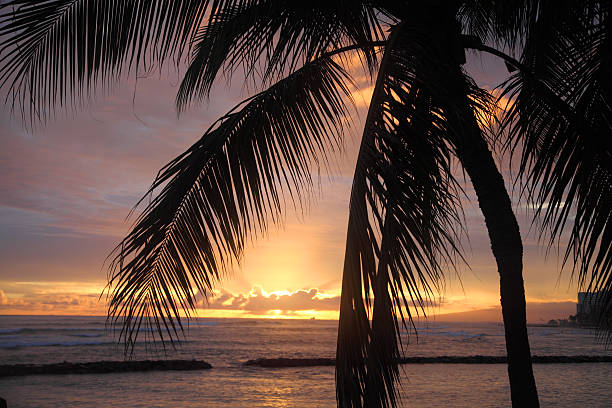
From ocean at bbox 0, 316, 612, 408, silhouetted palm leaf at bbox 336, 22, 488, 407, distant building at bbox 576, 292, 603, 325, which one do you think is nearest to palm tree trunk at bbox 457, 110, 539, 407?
distant building at bbox 576, 292, 603, 325

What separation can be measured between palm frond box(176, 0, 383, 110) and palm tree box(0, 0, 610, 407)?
15 mm

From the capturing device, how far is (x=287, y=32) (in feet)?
13.3

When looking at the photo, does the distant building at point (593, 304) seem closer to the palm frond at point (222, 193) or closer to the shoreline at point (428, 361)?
the palm frond at point (222, 193)

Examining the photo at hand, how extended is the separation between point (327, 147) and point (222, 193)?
106 centimetres

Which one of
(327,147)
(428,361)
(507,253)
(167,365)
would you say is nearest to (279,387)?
(167,365)

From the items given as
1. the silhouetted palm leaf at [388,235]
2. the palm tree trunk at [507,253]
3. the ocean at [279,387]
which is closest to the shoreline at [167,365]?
the ocean at [279,387]

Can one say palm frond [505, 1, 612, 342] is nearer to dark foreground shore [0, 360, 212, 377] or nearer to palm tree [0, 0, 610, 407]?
palm tree [0, 0, 610, 407]

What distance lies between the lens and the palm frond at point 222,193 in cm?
385

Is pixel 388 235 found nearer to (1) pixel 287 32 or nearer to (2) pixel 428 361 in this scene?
(1) pixel 287 32

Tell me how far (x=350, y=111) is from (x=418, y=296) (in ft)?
9.40

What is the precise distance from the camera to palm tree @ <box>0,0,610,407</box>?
2.41 meters

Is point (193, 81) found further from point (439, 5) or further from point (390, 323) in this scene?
point (390, 323)

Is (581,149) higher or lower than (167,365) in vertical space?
higher

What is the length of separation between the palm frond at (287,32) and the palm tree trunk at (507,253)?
1212 mm
